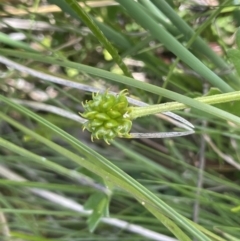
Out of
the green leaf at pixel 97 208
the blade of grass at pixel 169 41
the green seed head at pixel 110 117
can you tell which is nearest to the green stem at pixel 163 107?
the green seed head at pixel 110 117

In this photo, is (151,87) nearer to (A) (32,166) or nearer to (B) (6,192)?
(A) (32,166)

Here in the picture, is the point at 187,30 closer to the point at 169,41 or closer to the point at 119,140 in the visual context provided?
the point at 169,41

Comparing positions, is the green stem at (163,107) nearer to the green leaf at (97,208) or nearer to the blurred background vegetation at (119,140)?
the blurred background vegetation at (119,140)

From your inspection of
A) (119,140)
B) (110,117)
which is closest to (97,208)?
(119,140)

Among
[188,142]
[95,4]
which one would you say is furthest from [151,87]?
[188,142]

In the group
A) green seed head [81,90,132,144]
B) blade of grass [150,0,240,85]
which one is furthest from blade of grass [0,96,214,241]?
blade of grass [150,0,240,85]

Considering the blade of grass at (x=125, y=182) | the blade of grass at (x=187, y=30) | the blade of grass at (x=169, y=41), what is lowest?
the blade of grass at (x=125, y=182)
